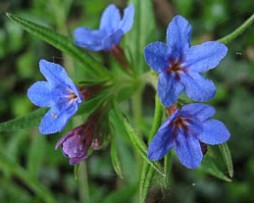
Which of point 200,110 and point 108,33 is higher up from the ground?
point 108,33

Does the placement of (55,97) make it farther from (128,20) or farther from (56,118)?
(128,20)

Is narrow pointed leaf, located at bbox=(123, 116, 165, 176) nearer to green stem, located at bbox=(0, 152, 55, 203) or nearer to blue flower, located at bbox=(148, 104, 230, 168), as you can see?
blue flower, located at bbox=(148, 104, 230, 168)

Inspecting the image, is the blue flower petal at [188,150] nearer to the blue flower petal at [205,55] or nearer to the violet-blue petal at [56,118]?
the blue flower petal at [205,55]

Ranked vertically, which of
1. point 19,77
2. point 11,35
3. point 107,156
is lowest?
point 107,156

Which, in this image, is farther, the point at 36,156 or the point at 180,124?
the point at 36,156

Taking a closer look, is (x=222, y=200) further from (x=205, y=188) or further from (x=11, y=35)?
(x=11, y=35)

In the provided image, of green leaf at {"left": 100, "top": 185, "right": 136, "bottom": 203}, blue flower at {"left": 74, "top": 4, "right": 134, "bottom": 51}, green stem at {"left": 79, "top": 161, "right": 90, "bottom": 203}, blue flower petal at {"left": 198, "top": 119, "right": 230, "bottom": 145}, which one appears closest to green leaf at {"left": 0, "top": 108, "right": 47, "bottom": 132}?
blue flower at {"left": 74, "top": 4, "right": 134, "bottom": 51}

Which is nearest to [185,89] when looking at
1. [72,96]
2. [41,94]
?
[72,96]

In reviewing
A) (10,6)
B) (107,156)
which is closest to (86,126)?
(107,156)
